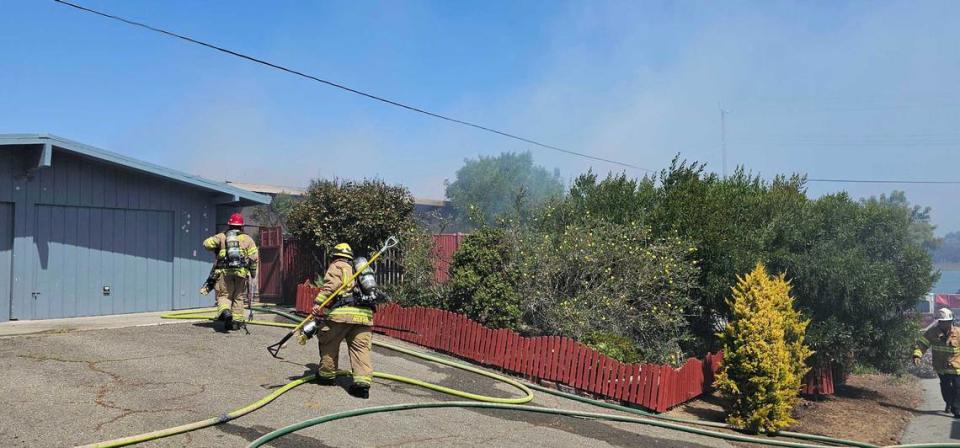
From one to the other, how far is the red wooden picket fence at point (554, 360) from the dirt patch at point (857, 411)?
450 millimetres

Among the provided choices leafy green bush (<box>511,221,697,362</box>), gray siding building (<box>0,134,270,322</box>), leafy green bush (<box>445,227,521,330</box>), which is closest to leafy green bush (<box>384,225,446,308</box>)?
leafy green bush (<box>445,227,521,330</box>)

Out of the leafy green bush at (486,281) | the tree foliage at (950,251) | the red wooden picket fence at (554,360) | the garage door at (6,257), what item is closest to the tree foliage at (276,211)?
the garage door at (6,257)

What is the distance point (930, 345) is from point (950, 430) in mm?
2148

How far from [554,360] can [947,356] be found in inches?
291

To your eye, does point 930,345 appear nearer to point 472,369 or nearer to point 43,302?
point 472,369

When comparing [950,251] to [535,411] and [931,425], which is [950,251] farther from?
[535,411]

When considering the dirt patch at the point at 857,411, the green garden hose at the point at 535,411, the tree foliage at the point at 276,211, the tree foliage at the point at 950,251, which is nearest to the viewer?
the green garden hose at the point at 535,411

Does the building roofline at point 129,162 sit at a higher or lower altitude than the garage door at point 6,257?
higher

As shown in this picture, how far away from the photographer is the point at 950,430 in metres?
11.0

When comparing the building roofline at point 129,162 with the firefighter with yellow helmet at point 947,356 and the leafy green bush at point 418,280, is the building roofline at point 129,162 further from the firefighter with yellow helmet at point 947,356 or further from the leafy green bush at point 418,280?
the firefighter with yellow helmet at point 947,356

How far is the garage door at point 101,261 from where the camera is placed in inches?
446

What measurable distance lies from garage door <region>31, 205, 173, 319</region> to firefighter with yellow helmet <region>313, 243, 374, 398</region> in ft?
21.1

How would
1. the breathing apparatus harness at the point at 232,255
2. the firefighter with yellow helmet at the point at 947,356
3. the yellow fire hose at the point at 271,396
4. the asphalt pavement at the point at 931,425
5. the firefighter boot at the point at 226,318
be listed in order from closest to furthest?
the yellow fire hose at the point at 271,396 → the breathing apparatus harness at the point at 232,255 → the firefighter boot at the point at 226,318 → the asphalt pavement at the point at 931,425 → the firefighter with yellow helmet at the point at 947,356

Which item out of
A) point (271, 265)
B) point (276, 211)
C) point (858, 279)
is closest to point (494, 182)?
point (276, 211)
